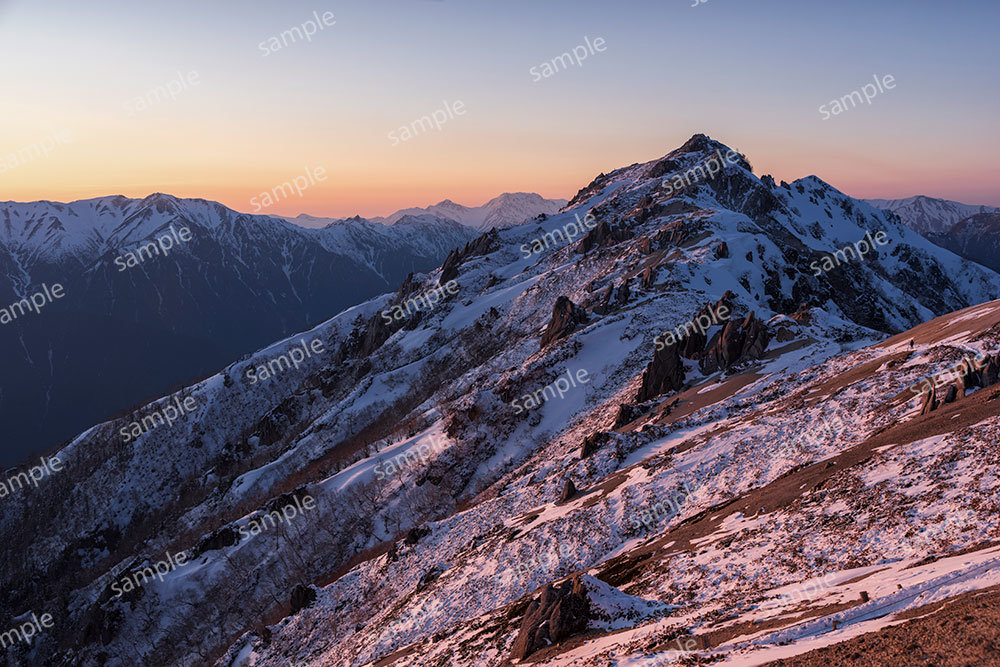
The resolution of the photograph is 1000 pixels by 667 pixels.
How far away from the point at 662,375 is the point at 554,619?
4032 centimetres

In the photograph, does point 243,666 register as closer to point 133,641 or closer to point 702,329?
point 133,641

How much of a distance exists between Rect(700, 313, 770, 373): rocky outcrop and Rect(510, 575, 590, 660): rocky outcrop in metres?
38.8

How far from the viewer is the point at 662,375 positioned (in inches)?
2331

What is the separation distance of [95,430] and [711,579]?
19059 centimetres

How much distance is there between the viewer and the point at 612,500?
117 feet

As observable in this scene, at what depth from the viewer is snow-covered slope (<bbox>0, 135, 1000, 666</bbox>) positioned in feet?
68.7

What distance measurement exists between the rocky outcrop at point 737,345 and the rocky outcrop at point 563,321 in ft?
81.7

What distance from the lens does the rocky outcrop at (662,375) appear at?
58219mm
